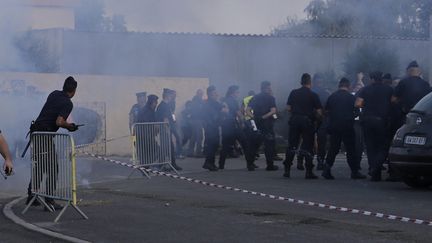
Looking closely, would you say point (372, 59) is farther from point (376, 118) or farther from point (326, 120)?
point (376, 118)

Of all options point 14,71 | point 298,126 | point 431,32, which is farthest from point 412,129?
point 14,71

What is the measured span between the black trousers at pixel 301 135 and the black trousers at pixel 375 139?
97 centimetres

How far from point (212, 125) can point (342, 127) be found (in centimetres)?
349

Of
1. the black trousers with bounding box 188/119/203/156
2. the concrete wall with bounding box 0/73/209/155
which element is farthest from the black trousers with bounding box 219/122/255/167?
the concrete wall with bounding box 0/73/209/155

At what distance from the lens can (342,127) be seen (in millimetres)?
15594

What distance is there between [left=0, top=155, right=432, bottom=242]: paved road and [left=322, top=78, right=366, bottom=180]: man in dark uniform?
0.31 m

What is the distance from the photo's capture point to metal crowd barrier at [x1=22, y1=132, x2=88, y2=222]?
11023 mm

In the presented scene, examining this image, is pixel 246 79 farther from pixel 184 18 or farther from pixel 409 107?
pixel 409 107

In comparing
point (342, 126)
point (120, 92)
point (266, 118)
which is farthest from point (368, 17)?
point (120, 92)

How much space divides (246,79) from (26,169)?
6.95 metres

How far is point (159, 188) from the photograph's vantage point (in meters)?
14.3

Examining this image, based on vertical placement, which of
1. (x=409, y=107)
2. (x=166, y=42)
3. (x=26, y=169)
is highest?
(x=166, y=42)

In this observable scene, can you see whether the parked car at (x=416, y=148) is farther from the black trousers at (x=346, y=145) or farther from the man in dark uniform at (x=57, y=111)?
the man in dark uniform at (x=57, y=111)

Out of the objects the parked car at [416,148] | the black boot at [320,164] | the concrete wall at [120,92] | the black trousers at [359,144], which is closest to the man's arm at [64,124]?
the parked car at [416,148]
